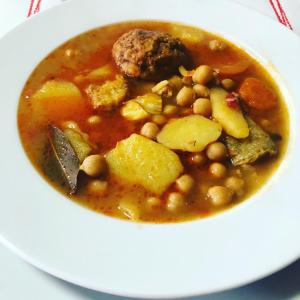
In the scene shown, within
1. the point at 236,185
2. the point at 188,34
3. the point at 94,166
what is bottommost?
the point at 236,185

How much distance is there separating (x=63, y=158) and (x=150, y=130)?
1.91ft

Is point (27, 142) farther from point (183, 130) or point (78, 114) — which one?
point (183, 130)

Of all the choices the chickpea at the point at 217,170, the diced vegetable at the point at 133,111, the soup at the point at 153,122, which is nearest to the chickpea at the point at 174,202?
the soup at the point at 153,122

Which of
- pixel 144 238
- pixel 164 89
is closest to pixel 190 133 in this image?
pixel 164 89

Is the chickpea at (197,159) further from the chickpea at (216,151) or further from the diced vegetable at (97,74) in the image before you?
the diced vegetable at (97,74)

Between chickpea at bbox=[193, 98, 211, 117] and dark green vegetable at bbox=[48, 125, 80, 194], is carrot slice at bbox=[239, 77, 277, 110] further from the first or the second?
dark green vegetable at bbox=[48, 125, 80, 194]

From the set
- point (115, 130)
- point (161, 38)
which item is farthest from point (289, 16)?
point (115, 130)

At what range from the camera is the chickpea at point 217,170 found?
116 inches

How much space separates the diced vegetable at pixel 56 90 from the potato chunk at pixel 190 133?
29.5 inches

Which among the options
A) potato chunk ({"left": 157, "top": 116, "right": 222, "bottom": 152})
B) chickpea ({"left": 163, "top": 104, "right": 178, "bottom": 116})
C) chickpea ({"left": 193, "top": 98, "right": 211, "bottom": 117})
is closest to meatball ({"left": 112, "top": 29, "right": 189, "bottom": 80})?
chickpea ({"left": 163, "top": 104, "right": 178, "bottom": 116})

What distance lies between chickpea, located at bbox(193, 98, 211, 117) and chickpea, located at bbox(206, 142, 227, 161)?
32cm

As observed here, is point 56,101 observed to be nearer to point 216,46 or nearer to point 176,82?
point 176,82

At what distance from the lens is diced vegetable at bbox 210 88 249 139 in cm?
311

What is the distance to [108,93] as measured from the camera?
339 cm
